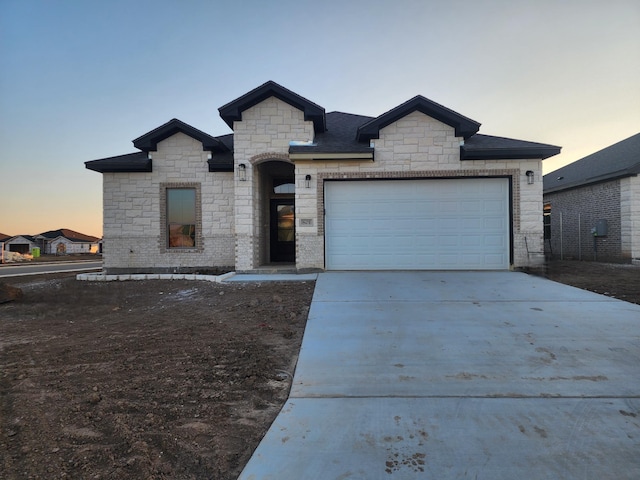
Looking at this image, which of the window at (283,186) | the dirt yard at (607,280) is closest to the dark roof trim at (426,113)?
the window at (283,186)

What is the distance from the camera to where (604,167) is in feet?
47.7

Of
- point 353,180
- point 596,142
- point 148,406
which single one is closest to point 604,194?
point 596,142

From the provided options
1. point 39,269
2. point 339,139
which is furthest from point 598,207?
point 39,269

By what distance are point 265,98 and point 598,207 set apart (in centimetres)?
1489

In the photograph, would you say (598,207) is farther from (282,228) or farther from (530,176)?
(282,228)

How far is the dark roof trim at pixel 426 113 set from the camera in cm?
973

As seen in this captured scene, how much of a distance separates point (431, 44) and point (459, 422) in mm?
13273

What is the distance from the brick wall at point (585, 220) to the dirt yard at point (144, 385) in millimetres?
8457

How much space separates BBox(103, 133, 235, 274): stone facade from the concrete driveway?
687 cm

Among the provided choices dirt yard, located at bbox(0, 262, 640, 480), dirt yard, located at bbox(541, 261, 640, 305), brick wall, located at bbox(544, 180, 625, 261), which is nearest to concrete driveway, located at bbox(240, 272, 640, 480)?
dirt yard, located at bbox(0, 262, 640, 480)

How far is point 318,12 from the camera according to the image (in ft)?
36.7

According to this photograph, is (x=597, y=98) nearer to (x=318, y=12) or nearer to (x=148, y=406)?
(x=318, y=12)

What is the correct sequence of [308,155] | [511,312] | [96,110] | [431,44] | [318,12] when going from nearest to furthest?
1. [511,312]
2. [308,155]
3. [318,12]
4. [431,44]
5. [96,110]

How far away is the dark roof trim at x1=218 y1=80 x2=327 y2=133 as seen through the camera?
9977mm
